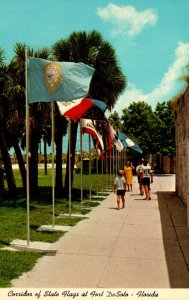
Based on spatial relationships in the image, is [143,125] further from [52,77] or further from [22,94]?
[52,77]

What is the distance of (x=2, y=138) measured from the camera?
19.8 m

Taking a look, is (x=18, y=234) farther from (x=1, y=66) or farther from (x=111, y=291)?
(x=1, y=66)

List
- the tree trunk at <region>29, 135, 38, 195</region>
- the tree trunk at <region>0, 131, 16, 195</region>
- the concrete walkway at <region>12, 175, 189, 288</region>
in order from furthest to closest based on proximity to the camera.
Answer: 1. the tree trunk at <region>29, 135, 38, 195</region>
2. the tree trunk at <region>0, 131, 16, 195</region>
3. the concrete walkway at <region>12, 175, 189, 288</region>

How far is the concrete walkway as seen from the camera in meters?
6.84

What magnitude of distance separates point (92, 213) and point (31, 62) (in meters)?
6.57

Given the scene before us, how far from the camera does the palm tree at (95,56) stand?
822 inches

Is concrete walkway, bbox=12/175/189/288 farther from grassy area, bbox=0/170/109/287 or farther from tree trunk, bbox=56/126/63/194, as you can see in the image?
tree trunk, bbox=56/126/63/194

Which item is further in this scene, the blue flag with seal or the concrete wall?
the concrete wall

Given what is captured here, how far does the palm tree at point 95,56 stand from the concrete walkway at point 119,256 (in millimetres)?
8353

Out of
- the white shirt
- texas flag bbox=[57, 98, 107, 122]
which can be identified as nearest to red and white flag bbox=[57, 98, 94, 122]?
texas flag bbox=[57, 98, 107, 122]

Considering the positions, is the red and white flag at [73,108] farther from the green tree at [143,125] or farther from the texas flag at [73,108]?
the green tree at [143,125]

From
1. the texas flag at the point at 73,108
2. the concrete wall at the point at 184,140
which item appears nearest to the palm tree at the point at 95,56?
the concrete wall at the point at 184,140

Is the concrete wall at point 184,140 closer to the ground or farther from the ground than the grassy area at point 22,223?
farther from the ground

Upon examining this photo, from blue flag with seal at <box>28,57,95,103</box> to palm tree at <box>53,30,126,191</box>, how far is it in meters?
10.7
